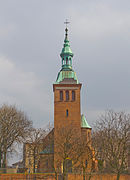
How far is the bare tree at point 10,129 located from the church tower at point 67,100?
6.06 m

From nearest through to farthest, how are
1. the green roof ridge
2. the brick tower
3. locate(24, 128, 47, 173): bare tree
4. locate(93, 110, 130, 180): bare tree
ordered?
locate(93, 110, 130, 180): bare tree < locate(24, 128, 47, 173): bare tree < the brick tower < the green roof ridge

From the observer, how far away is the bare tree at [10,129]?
1918 inches

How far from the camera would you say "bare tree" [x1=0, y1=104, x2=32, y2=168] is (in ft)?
→ 160

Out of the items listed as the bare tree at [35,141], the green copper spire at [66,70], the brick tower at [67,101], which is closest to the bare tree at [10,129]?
the bare tree at [35,141]

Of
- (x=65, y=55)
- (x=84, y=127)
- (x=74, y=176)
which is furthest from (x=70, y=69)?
(x=74, y=176)

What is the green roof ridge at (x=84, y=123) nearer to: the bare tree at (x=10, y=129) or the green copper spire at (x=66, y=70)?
the green copper spire at (x=66, y=70)

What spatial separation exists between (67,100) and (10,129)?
11815 millimetres

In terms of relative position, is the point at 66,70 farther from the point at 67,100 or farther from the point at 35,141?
the point at 35,141

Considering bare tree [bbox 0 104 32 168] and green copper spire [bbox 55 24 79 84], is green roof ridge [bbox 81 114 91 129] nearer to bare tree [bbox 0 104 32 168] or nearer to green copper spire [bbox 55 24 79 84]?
green copper spire [bbox 55 24 79 84]

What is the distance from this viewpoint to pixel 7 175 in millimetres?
38375

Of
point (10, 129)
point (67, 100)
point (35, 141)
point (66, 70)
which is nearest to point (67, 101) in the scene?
point (67, 100)

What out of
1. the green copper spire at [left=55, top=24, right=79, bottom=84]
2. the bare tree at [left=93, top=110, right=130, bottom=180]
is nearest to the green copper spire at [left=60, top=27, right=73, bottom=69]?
the green copper spire at [left=55, top=24, right=79, bottom=84]

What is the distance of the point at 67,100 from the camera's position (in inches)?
2158

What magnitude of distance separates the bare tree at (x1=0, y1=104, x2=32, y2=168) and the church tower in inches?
239
